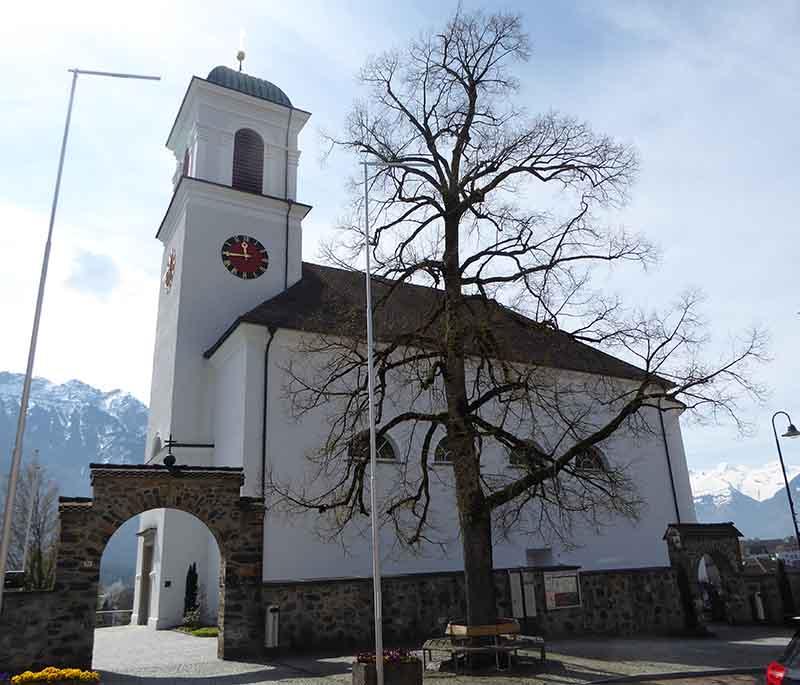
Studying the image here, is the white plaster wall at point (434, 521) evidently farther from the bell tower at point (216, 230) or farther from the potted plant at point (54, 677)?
the potted plant at point (54, 677)

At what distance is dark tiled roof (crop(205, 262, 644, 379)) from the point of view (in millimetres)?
15445

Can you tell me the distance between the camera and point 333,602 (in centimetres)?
1691

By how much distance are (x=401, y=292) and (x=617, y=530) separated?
12.8 metres

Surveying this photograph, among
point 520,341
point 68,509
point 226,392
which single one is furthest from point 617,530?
point 68,509

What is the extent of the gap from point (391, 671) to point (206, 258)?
1894 cm

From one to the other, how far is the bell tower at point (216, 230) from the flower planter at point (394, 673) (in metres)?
14.2

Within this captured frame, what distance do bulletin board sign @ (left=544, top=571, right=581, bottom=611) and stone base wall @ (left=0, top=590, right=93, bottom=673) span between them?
10948 mm

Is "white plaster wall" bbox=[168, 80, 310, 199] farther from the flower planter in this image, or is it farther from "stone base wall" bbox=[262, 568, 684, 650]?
the flower planter

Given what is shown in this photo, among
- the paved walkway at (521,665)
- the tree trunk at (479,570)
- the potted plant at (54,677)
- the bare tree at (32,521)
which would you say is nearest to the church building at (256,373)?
the paved walkway at (521,665)

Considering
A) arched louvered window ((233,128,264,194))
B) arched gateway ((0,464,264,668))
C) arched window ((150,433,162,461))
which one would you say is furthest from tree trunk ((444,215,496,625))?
arched louvered window ((233,128,264,194))

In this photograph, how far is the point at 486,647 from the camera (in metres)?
13.2

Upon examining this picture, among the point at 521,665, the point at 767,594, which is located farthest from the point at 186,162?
the point at 767,594

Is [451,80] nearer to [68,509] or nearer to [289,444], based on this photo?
[289,444]

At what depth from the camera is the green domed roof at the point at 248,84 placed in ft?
96.3
